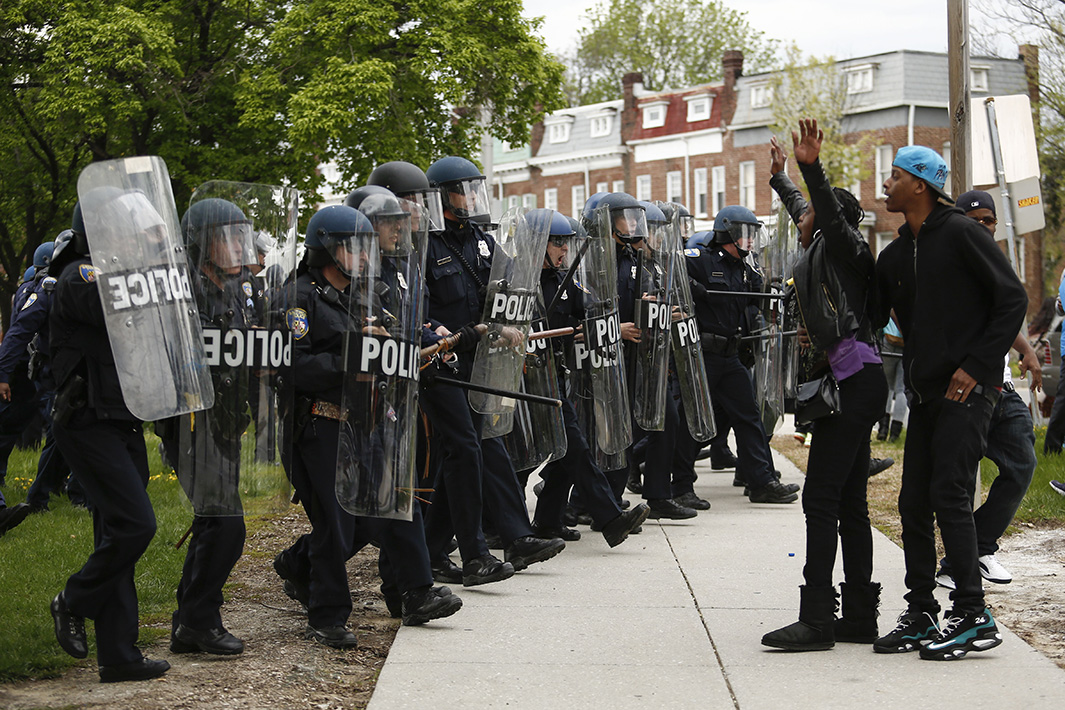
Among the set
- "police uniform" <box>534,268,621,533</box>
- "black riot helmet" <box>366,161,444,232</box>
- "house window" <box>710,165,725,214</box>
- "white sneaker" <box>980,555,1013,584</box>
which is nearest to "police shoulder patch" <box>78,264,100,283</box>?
"black riot helmet" <box>366,161,444,232</box>

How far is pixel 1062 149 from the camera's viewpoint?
34.7 meters

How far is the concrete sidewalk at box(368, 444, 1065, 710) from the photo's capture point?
4531 mm

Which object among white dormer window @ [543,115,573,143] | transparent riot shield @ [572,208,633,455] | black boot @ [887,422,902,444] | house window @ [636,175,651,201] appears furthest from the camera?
white dormer window @ [543,115,573,143]

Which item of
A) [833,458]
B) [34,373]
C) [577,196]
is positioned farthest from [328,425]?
[577,196]

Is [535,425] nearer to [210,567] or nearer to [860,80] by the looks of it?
[210,567]

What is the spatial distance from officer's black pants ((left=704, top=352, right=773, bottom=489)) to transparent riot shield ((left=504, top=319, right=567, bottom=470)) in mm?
2484

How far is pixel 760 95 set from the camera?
153 feet

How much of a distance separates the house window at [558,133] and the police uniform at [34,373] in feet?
153

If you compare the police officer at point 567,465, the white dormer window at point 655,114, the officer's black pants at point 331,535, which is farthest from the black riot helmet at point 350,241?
the white dormer window at point 655,114

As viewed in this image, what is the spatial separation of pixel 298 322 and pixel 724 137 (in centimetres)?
4405

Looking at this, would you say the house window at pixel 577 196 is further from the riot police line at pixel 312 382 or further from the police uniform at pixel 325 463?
the police uniform at pixel 325 463

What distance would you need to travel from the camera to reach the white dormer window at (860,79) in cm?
4375

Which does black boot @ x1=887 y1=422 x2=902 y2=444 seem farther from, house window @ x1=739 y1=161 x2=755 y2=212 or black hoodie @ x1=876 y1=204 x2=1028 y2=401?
house window @ x1=739 y1=161 x2=755 y2=212

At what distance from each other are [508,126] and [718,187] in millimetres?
22676
